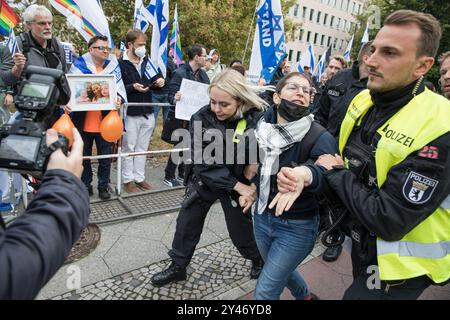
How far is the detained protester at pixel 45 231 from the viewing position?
0.95 meters

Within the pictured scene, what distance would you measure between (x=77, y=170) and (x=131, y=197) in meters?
3.70

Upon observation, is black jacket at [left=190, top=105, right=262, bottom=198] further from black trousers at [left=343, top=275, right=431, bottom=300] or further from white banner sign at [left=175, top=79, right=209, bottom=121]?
white banner sign at [left=175, top=79, right=209, bottom=121]

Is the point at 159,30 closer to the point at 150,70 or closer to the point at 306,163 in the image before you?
the point at 150,70

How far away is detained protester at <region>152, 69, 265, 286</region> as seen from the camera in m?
2.65

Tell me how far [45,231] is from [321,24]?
59071 mm

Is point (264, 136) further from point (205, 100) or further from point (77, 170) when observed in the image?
point (205, 100)

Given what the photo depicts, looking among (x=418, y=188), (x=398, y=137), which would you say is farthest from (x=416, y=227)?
(x=398, y=137)

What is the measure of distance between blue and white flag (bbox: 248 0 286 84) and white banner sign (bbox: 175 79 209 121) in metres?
1.00

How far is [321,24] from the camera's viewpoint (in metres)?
53.3

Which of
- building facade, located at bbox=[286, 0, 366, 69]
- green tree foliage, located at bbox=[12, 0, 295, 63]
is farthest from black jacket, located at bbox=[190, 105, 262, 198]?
building facade, located at bbox=[286, 0, 366, 69]

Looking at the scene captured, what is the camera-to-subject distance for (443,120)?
160 cm

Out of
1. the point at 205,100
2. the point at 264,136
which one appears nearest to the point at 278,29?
the point at 205,100

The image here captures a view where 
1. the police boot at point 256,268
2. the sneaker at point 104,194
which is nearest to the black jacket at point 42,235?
the police boot at point 256,268

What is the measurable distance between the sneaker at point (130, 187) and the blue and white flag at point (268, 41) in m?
2.45
